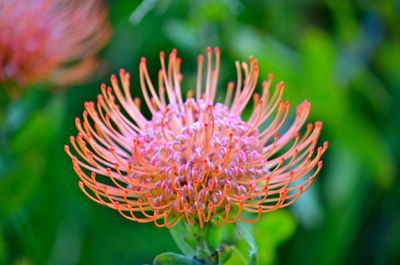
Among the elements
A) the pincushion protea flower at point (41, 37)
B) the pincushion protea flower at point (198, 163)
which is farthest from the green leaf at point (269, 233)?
the pincushion protea flower at point (41, 37)

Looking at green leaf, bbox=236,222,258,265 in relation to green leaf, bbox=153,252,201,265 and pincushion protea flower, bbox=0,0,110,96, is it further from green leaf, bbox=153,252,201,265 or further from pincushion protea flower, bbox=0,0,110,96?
pincushion protea flower, bbox=0,0,110,96

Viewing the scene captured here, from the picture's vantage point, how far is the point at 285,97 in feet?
6.12

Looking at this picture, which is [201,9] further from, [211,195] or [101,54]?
[211,195]

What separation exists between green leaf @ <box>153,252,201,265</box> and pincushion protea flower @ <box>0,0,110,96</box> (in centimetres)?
74

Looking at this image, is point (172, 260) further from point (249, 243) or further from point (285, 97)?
point (285, 97)

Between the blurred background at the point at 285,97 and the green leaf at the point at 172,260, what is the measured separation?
1.21ft

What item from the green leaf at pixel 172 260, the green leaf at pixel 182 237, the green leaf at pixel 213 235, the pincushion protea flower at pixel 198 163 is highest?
the pincushion protea flower at pixel 198 163

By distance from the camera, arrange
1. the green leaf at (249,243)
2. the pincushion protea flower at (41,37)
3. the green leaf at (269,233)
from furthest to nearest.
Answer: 1. the pincushion protea flower at (41,37)
2. the green leaf at (269,233)
3. the green leaf at (249,243)

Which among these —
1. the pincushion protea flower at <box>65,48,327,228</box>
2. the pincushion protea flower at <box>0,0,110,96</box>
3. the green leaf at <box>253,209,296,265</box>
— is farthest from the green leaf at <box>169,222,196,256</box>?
the pincushion protea flower at <box>0,0,110,96</box>

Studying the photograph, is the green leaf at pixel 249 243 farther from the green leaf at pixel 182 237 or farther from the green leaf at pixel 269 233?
the green leaf at pixel 269 233

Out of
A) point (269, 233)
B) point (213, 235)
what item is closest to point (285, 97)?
point (269, 233)

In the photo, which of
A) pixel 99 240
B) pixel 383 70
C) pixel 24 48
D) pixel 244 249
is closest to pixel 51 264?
pixel 99 240

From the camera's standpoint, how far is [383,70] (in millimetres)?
2369

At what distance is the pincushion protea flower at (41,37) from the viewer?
56.4 inches
